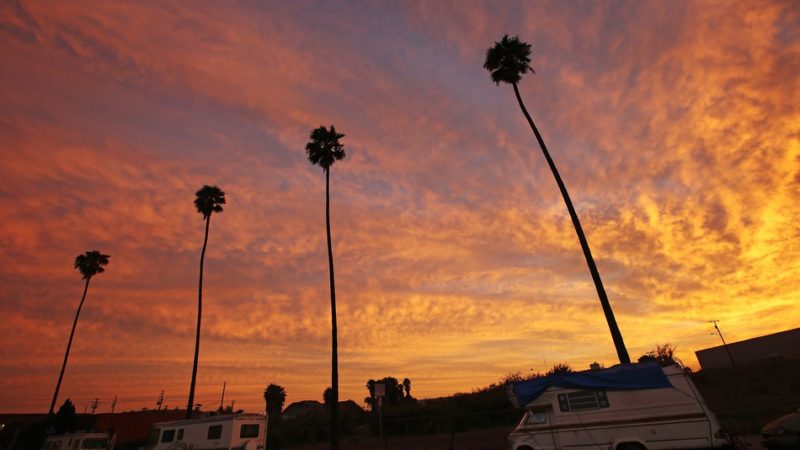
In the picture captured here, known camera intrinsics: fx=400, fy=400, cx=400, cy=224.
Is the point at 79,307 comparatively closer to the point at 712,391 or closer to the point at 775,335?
the point at 712,391

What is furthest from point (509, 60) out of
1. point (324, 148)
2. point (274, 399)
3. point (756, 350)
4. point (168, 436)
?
point (274, 399)

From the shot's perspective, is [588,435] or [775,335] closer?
[588,435]

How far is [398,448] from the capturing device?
27.6 m

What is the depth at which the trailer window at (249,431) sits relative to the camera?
20664 mm

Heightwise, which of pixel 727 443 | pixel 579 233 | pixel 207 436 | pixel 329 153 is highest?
pixel 329 153

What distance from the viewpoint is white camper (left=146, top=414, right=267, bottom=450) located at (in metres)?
20.2

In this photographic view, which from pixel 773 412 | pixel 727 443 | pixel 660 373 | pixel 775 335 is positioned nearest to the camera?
pixel 727 443

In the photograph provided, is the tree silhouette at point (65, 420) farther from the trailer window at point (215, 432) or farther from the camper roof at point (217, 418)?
the trailer window at point (215, 432)

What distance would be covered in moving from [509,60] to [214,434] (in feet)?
96.2

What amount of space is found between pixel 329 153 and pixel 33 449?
4041 cm

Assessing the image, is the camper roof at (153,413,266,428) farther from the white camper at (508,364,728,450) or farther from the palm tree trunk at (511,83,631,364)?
the palm tree trunk at (511,83,631,364)

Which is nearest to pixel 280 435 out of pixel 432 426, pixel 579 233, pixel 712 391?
pixel 432 426

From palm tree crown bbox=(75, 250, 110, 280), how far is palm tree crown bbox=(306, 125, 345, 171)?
3655 cm

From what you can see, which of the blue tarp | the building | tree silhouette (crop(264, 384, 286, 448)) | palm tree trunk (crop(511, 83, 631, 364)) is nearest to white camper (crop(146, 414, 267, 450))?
the blue tarp
